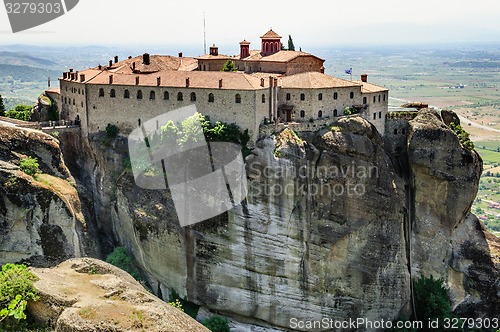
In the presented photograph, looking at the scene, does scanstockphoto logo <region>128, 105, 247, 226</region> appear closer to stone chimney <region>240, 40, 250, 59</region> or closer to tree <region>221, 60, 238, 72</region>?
tree <region>221, 60, 238, 72</region>

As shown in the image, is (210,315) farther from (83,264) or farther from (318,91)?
(83,264)

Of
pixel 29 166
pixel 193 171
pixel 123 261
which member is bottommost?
pixel 123 261

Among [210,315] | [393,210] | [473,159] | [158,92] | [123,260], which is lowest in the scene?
[210,315]

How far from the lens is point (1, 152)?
49000mm

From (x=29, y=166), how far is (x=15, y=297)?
27042 millimetres

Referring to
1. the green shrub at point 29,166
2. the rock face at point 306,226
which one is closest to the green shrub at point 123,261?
the rock face at point 306,226

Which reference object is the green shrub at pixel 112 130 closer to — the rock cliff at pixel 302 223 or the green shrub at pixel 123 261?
the rock cliff at pixel 302 223

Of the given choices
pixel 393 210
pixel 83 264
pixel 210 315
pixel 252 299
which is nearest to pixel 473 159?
pixel 393 210

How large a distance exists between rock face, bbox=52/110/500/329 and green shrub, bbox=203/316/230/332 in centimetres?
101

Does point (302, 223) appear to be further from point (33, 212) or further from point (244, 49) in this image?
point (244, 49)

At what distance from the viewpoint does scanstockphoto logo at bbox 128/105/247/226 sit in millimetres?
50375

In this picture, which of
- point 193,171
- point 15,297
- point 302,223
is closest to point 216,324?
point 302,223

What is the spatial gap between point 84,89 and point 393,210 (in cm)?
2804

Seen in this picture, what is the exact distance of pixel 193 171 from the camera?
51188mm
